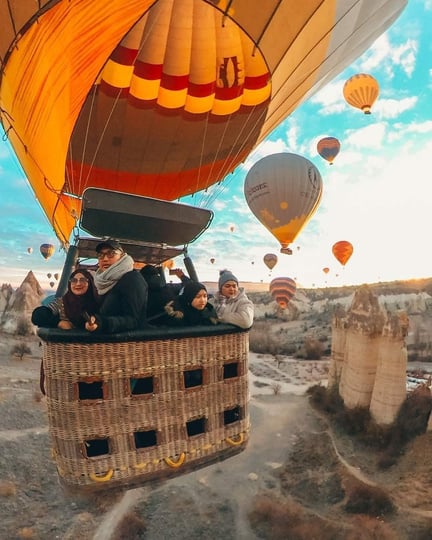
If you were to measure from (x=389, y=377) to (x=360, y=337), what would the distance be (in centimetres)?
262

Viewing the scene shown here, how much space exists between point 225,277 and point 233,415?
110cm

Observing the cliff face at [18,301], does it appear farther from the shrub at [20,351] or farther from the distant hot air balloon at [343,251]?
the distant hot air balloon at [343,251]

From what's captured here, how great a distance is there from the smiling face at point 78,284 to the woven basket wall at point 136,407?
348mm

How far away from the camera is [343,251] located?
32.3 metres

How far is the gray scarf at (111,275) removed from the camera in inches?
99.0

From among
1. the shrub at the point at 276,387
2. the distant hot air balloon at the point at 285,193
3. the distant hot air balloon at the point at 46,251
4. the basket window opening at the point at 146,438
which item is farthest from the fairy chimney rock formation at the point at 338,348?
the distant hot air balloon at the point at 46,251

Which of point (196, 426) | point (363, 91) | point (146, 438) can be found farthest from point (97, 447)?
point (363, 91)

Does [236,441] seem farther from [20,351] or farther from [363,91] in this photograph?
[20,351]

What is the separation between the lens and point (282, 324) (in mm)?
49594

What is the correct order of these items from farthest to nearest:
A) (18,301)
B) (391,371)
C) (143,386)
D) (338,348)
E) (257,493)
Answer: (18,301) < (338,348) < (391,371) < (257,493) < (143,386)

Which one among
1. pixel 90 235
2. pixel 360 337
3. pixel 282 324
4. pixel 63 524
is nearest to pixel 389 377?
pixel 360 337

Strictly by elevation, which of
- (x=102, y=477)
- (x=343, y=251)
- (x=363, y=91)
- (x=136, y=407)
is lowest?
(x=102, y=477)

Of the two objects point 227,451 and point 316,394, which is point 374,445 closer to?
point 316,394

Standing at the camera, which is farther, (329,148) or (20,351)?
(20,351)
